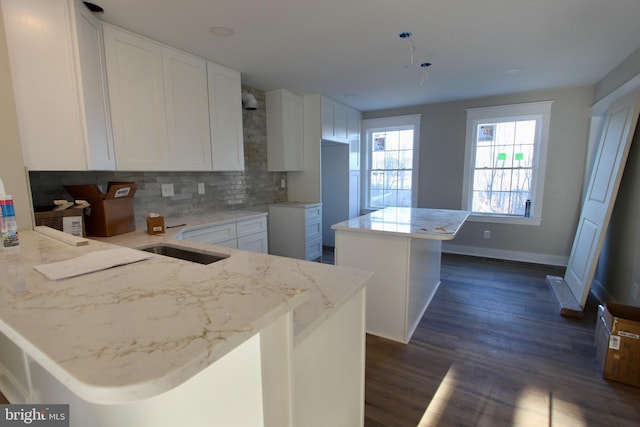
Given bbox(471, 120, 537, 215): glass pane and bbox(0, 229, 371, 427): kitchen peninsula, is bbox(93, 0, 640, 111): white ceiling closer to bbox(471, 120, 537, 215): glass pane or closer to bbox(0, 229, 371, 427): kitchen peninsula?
bbox(471, 120, 537, 215): glass pane

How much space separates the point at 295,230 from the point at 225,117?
164cm

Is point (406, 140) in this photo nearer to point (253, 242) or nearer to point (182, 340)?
point (253, 242)

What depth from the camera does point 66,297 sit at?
0.69m

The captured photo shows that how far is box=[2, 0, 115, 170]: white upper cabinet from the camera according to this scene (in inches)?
63.6

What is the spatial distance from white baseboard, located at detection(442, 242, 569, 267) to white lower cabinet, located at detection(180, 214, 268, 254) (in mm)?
3163

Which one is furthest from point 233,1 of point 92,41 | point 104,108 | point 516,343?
point 516,343

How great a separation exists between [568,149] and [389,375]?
3.92 m

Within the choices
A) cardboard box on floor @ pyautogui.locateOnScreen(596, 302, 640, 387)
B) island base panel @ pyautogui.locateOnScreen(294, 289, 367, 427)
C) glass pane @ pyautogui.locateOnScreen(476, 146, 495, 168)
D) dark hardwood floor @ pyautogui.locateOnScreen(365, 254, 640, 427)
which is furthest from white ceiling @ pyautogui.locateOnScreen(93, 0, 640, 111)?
dark hardwood floor @ pyautogui.locateOnScreen(365, 254, 640, 427)

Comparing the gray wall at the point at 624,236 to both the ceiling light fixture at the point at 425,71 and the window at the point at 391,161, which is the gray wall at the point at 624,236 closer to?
the ceiling light fixture at the point at 425,71

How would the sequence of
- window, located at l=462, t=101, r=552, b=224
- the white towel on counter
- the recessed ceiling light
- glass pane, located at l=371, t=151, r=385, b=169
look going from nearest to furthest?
the white towel on counter, the recessed ceiling light, window, located at l=462, t=101, r=552, b=224, glass pane, located at l=371, t=151, r=385, b=169

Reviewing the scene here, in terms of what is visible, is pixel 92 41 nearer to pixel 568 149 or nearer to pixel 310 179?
pixel 310 179

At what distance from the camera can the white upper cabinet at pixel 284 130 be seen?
156 inches

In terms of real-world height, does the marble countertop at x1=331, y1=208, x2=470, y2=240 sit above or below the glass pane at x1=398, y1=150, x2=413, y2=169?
below

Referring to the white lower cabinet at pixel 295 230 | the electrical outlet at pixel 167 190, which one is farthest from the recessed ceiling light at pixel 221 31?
the white lower cabinet at pixel 295 230
